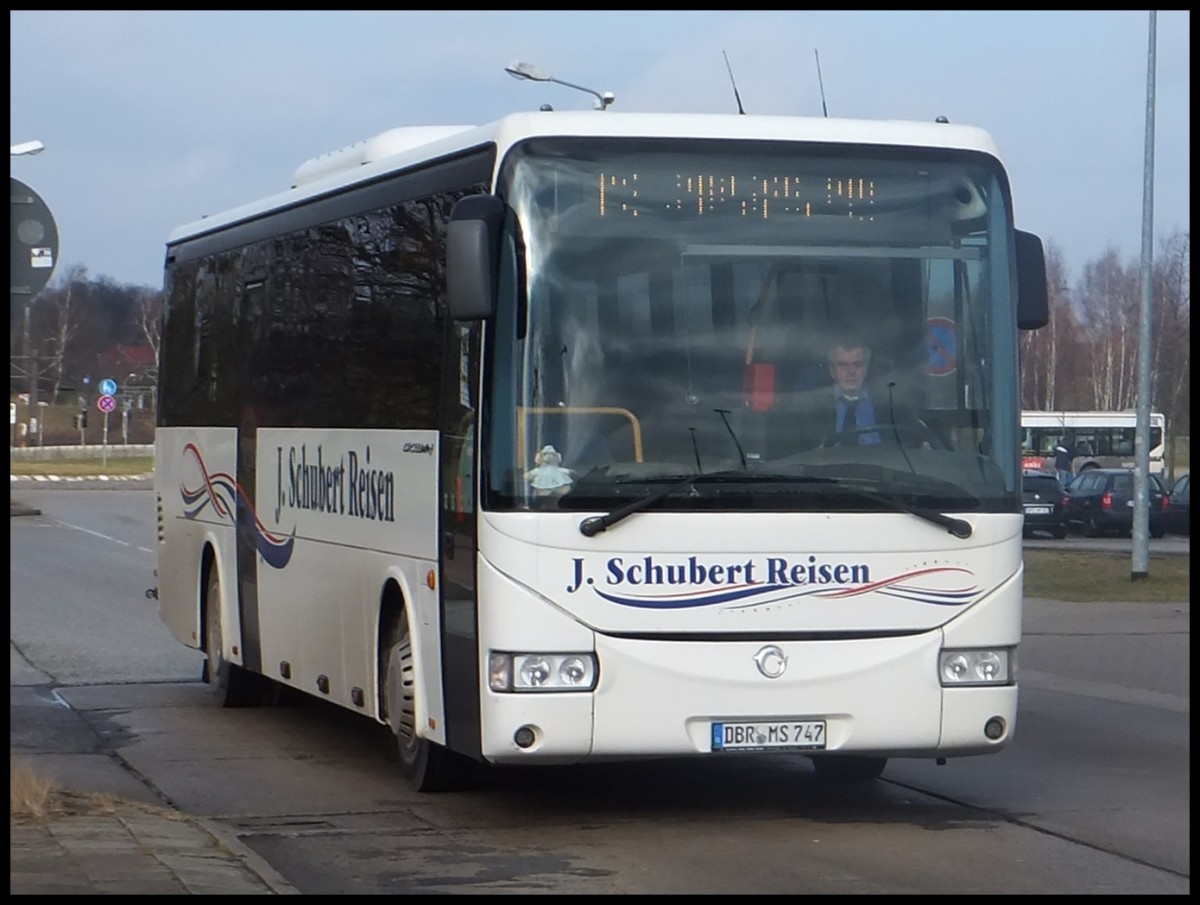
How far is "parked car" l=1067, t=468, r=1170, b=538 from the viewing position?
1880 inches

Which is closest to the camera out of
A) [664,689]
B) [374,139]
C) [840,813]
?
[664,689]

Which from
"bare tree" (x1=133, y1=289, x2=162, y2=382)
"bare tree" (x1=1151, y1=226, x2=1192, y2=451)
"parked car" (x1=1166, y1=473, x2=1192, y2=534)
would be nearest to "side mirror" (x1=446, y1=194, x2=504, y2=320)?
"parked car" (x1=1166, y1=473, x2=1192, y2=534)

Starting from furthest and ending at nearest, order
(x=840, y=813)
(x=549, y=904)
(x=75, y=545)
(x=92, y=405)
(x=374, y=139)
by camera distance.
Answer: (x=92, y=405) → (x=75, y=545) → (x=374, y=139) → (x=840, y=813) → (x=549, y=904)

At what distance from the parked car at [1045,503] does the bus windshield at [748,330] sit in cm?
3745

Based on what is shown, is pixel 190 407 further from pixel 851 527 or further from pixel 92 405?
pixel 92 405

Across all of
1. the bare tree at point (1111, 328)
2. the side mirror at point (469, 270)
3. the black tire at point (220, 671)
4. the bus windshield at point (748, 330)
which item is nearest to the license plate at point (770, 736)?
the bus windshield at point (748, 330)

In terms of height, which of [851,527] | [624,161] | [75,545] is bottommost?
[75,545]

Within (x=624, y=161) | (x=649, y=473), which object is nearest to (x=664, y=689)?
(x=649, y=473)

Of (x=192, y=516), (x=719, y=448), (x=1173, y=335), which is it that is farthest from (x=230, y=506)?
(x=1173, y=335)

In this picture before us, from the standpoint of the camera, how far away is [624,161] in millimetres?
9344

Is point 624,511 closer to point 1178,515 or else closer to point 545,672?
point 545,672

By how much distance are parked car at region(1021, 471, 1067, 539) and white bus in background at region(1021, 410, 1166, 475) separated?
29429 mm

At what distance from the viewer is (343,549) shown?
38.0 feet

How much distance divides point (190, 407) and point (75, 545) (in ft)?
74.4
